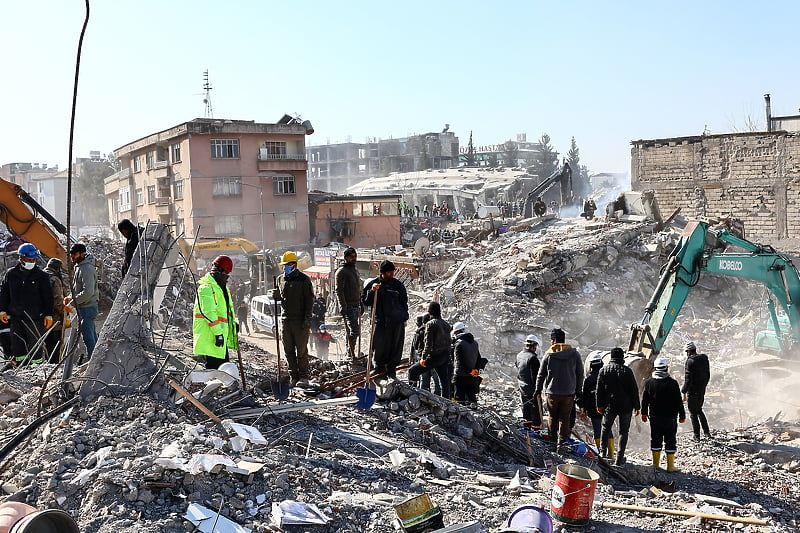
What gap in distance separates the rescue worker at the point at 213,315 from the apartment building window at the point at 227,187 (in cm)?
2977

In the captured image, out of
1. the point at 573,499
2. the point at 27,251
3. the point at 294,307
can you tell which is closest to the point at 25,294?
the point at 27,251

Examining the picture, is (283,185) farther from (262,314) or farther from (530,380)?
(530,380)

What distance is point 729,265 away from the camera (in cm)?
1162

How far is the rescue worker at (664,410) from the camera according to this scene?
823cm

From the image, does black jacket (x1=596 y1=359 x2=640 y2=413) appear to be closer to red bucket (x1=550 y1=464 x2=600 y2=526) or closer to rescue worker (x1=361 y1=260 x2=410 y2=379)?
rescue worker (x1=361 y1=260 x2=410 y2=379)

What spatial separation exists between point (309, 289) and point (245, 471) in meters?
3.35

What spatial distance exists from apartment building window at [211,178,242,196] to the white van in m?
17.1

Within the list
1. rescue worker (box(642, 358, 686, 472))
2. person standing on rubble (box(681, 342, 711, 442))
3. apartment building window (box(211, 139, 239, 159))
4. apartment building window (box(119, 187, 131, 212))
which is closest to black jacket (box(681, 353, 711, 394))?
person standing on rubble (box(681, 342, 711, 442))

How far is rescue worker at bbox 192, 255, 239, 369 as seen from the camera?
6.69 meters

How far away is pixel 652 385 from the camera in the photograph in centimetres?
835

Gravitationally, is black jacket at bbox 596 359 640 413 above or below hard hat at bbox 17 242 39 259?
below

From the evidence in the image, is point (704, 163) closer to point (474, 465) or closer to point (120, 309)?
point (474, 465)

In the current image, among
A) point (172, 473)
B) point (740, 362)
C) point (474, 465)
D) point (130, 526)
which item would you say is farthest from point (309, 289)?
point (740, 362)

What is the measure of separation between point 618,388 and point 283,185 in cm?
3162
